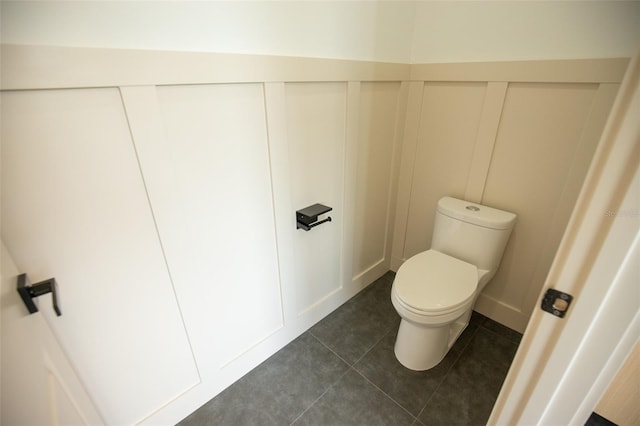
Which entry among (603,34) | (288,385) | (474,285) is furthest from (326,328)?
(603,34)

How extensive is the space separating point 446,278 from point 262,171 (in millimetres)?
1021

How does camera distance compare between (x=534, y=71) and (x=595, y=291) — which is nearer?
(x=595, y=291)

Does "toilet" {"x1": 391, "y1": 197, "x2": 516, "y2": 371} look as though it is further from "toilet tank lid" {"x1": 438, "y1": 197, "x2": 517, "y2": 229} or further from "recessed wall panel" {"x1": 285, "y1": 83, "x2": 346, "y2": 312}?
"recessed wall panel" {"x1": 285, "y1": 83, "x2": 346, "y2": 312}

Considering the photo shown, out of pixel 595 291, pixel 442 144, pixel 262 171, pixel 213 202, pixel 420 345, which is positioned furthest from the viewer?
pixel 442 144

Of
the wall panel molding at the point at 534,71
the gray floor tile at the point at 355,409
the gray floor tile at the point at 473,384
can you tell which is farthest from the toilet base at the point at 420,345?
the wall panel molding at the point at 534,71

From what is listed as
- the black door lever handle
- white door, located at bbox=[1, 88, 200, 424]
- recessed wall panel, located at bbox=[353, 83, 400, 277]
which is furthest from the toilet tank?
the black door lever handle

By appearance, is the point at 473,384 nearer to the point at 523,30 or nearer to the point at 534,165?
the point at 534,165

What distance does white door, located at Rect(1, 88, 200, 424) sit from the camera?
70 cm

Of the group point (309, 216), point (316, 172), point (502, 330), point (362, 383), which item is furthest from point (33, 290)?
point (502, 330)

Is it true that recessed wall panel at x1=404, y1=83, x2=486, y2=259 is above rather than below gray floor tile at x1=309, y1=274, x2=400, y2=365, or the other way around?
above

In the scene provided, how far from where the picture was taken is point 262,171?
3.84 ft

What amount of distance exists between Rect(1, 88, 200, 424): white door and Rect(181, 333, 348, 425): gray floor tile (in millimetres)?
319

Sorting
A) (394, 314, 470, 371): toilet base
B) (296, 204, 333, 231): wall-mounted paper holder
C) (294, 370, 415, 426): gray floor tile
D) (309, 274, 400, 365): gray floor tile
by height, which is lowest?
(294, 370, 415, 426): gray floor tile

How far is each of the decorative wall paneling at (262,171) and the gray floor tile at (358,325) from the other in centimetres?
7
